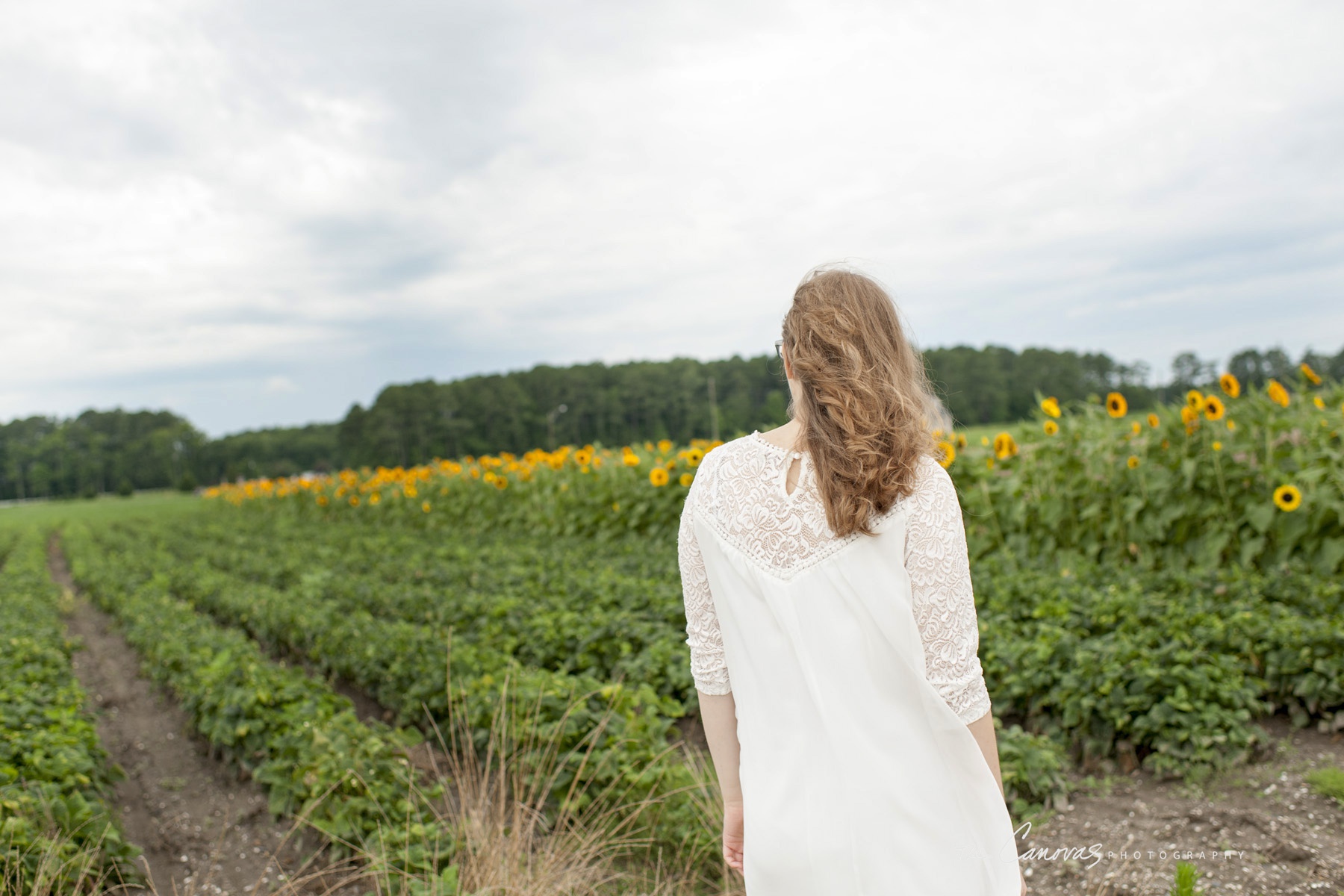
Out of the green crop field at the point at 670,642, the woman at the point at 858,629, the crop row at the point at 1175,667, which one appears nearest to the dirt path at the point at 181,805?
the green crop field at the point at 670,642

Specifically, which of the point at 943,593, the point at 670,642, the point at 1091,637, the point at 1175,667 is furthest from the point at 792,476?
the point at 1091,637

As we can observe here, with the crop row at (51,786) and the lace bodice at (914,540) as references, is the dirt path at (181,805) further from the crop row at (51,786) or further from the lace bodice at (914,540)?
the lace bodice at (914,540)

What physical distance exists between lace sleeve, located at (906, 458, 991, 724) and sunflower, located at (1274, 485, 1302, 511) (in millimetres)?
4447

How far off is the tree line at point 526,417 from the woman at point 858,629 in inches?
10.7

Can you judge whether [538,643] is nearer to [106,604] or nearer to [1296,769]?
[1296,769]

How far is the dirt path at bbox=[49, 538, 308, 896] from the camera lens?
335 centimetres

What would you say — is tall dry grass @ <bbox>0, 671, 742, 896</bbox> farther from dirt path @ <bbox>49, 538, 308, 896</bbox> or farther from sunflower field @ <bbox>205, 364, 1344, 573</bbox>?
sunflower field @ <bbox>205, 364, 1344, 573</bbox>

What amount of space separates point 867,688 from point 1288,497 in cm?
469

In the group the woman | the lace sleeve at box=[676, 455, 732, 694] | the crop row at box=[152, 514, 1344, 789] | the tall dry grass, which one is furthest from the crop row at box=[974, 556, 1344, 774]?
the lace sleeve at box=[676, 455, 732, 694]

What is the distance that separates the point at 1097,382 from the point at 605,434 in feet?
71.5

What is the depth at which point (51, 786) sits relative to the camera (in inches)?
123

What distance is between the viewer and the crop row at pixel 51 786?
8.74 feet

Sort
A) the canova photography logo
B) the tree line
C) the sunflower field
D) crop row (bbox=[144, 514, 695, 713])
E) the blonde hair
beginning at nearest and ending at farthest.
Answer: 1. the blonde hair
2. the canova photography logo
3. crop row (bbox=[144, 514, 695, 713])
4. the sunflower field
5. the tree line

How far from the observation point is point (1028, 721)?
12.2ft
